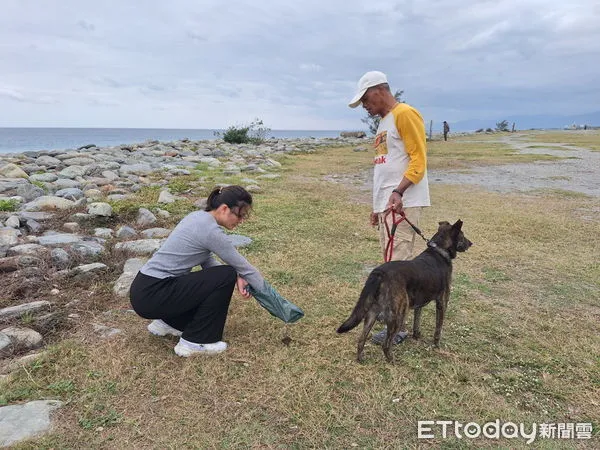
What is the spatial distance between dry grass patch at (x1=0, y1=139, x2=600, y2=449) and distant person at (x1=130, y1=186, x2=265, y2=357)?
25cm

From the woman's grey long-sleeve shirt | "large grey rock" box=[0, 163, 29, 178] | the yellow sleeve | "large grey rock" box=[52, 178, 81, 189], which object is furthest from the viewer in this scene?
"large grey rock" box=[0, 163, 29, 178]

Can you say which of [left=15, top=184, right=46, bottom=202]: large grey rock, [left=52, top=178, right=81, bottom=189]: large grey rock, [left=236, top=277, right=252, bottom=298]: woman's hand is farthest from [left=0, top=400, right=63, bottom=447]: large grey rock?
[left=52, top=178, right=81, bottom=189]: large grey rock

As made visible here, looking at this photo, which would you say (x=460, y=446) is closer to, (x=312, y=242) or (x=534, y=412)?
(x=534, y=412)

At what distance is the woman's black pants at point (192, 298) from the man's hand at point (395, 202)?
1398 millimetres

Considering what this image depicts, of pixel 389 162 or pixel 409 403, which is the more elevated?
pixel 389 162

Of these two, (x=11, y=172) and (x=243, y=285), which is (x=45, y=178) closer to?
(x=11, y=172)

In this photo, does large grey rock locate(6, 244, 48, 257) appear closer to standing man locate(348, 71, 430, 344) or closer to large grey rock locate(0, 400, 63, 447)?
large grey rock locate(0, 400, 63, 447)

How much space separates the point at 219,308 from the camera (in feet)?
12.2

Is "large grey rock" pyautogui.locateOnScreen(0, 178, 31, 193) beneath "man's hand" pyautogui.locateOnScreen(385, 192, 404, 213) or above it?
beneath

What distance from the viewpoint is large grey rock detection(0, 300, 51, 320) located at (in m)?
3.97

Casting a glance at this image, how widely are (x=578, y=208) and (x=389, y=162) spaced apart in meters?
7.67

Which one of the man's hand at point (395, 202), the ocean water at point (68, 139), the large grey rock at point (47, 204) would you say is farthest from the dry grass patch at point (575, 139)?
the large grey rock at point (47, 204)

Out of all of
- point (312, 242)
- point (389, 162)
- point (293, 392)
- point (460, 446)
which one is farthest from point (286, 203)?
point (460, 446)

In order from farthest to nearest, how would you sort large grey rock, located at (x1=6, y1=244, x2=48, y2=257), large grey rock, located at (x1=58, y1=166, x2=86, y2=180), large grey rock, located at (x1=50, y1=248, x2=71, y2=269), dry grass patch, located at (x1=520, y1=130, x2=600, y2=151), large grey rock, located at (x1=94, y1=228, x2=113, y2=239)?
dry grass patch, located at (x1=520, y1=130, x2=600, y2=151) < large grey rock, located at (x1=58, y1=166, x2=86, y2=180) < large grey rock, located at (x1=94, y1=228, x2=113, y2=239) < large grey rock, located at (x1=6, y1=244, x2=48, y2=257) < large grey rock, located at (x1=50, y1=248, x2=71, y2=269)
